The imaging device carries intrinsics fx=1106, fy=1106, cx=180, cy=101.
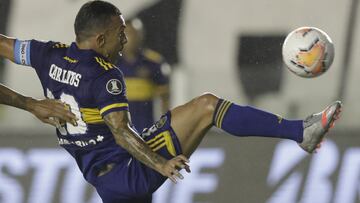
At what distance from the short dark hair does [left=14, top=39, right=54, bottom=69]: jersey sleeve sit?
315 mm

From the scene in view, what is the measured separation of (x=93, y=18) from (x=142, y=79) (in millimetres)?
3033

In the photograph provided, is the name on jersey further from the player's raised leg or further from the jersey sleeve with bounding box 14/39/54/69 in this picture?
the player's raised leg

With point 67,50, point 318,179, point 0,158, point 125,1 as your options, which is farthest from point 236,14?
point 67,50

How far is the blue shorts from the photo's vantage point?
5766 mm

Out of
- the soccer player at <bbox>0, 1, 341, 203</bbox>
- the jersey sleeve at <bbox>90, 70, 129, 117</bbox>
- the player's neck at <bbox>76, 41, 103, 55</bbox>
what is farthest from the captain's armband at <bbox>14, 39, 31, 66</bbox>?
the jersey sleeve at <bbox>90, 70, 129, 117</bbox>

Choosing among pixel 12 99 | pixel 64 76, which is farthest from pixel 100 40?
pixel 12 99

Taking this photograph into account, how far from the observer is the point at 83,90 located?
555 centimetres

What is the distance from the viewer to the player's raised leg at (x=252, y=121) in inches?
221

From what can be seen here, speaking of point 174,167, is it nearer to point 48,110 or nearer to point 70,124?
point 70,124

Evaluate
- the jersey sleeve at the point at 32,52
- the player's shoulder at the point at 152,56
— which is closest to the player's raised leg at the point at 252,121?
the jersey sleeve at the point at 32,52

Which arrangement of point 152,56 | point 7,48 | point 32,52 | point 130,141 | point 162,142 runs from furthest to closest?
point 152,56
point 7,48
point 32,52
point 162,142
point 130,141

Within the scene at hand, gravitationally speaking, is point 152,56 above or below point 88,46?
below

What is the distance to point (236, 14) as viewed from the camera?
28.8ft

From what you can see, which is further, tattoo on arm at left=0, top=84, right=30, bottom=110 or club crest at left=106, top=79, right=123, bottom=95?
tattoo on arm at left=0, top=84, right=30, bottom=110
